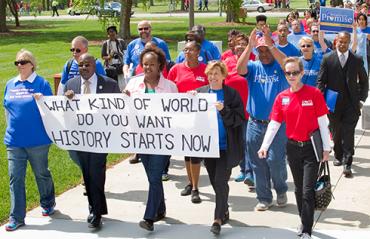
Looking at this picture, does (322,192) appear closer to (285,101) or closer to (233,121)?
(285,101)

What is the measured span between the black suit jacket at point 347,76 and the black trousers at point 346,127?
12cm

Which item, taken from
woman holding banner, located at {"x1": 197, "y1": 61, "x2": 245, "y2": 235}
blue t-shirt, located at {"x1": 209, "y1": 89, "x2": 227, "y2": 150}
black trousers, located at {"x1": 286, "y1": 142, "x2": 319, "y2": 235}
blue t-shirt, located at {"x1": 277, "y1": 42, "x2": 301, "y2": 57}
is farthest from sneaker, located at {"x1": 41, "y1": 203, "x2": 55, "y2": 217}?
blue t-shirt, located at {"x1": 277, "y1": 42, "x2": 301, "y2": 57}

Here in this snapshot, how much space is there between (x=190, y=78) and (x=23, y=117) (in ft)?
6.40

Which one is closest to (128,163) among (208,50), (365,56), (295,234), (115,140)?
(208,50)

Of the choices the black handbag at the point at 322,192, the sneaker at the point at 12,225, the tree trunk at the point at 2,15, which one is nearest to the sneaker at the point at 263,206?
the black handbag at the point at 322,192

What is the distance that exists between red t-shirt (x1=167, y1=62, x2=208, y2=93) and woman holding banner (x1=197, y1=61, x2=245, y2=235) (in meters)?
0.91

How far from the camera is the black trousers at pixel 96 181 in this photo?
702 centimetres

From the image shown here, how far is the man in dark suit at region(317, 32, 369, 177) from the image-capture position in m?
8.73

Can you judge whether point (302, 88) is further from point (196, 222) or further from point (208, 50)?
point (208, 50)

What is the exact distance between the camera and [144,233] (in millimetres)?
6891

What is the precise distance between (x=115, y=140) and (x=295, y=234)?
213 cm

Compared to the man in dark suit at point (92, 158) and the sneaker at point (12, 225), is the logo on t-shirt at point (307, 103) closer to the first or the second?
the man in dark suit at point (92, 158)

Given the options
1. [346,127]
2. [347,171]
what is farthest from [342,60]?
[347,171]

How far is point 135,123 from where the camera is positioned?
7121 mm
